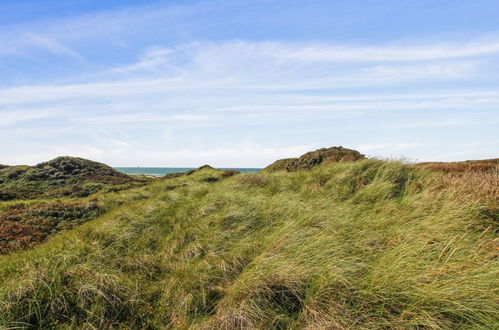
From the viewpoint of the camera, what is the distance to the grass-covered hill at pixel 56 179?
760 inches

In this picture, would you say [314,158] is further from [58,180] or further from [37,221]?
[58,180]

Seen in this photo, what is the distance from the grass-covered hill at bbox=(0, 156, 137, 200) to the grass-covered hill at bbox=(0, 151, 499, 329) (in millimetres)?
13776

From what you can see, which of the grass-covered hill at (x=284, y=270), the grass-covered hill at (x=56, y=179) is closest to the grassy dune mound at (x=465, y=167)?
the grass-covered hill at (x=284, y=270)

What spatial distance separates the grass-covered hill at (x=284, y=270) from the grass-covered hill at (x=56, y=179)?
1378 centimetres

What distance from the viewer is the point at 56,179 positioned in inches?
933

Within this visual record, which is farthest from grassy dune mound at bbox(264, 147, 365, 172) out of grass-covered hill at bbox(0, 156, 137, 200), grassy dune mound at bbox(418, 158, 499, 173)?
grass-covered hill at bbox(0, 156, 137, 200)

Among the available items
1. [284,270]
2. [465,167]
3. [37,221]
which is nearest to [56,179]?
[37,221]

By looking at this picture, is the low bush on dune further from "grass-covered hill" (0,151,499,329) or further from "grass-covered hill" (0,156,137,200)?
"grass-covered hill" (0,151,499,329)

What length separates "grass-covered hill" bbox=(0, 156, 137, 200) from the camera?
1930 centimetres

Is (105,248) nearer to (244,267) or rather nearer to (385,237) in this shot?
(244,267)

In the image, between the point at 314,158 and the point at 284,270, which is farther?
the point at 314,158

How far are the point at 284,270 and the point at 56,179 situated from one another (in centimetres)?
2521

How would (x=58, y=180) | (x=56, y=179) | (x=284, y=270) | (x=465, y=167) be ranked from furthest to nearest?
(x=56, y=179) → (x=58, y=180) → (x=465, y=167) → (x=284, y=270)

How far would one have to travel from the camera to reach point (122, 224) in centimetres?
878
